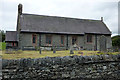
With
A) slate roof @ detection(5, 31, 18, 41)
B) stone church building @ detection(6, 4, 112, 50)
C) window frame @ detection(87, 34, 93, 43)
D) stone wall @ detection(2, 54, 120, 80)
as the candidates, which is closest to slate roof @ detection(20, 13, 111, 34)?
stone church building @ detection(6, 4, 112, 50)

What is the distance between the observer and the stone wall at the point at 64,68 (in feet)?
20.0

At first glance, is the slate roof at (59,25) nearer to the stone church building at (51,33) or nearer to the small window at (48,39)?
the stone church building at (51,33)

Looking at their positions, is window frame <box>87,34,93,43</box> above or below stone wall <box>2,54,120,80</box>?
above

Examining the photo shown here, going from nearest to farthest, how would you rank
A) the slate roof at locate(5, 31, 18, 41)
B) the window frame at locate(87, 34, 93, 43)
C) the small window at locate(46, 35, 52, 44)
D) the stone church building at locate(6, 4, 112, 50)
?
the stone church building at locate(6, 4, 112, 50) → the small window at locate(46, 35, 52, 44) → the slate roof at locate(5, 31, 18, 41) → the window frame at locate(87, 34, 93, 43)

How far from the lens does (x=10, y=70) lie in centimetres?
604

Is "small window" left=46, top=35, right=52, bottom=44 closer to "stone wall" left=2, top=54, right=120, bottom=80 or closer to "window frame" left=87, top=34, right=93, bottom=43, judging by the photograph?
"window frame" left=87, top=34, right=93, bottom=43

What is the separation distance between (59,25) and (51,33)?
3360 millimetres

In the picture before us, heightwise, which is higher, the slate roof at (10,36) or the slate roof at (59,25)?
the slate roof at (59,25)

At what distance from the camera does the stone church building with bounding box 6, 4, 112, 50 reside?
2026cm

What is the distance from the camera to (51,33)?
2141 centimetres

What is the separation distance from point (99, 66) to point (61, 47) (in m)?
14.8

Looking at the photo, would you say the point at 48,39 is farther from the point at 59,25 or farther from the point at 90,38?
the point at 90,38

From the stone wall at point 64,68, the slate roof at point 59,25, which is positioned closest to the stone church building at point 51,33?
the slate roof at point 59,25

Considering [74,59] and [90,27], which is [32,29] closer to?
[90,27]
